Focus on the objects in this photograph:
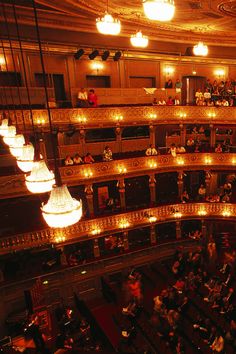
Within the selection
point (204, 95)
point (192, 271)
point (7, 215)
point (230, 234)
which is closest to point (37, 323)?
point (7, 215)

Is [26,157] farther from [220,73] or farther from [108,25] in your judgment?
[220,73]

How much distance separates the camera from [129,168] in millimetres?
17281

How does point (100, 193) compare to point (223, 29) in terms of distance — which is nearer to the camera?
point (223, 29)

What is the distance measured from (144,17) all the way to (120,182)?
27.9 feet

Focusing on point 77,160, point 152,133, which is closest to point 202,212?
point 152,133

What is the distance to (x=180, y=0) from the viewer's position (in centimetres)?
1141

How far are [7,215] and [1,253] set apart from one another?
2729 millimetres

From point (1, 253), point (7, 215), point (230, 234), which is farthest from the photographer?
point (230, 234)

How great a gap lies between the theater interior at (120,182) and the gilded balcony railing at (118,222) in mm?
58

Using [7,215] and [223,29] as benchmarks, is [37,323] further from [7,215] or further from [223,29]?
[223,29]

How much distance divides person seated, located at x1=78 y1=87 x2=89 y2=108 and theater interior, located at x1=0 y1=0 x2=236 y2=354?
0.27 feet

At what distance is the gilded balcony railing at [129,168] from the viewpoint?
14.3 meters

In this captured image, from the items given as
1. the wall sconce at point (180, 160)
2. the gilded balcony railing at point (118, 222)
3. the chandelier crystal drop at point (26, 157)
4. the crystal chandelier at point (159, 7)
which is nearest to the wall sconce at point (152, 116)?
the wall sconce at point (180, 160)

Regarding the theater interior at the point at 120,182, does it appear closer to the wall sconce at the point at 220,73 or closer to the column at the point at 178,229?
the wall sconce at the point at 220,73
